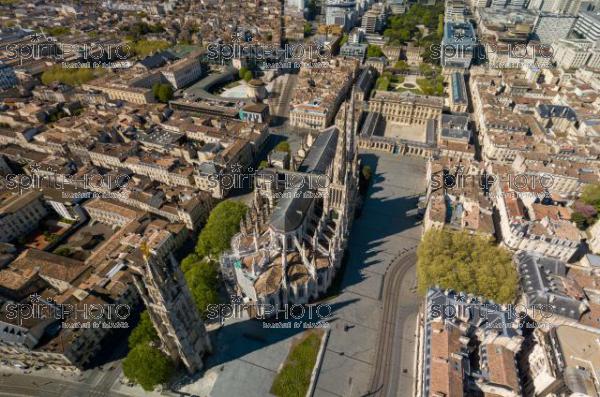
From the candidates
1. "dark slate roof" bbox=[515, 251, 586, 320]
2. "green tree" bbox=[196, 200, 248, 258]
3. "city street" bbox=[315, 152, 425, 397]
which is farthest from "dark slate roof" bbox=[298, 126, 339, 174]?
"dark slate roof" bbox=[515, 251, 586, 320]

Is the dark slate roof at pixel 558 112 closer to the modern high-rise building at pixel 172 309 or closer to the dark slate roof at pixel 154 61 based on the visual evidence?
the modern high-rise building at pixel 172 309

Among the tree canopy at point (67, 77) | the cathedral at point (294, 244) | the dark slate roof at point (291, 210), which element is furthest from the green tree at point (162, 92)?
the dark slate roof at point (291, 210)

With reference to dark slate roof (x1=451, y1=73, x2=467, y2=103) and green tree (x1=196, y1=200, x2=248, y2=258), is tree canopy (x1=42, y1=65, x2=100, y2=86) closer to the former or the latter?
green tree (x1=196, y1=200, x2=248, y2=258)

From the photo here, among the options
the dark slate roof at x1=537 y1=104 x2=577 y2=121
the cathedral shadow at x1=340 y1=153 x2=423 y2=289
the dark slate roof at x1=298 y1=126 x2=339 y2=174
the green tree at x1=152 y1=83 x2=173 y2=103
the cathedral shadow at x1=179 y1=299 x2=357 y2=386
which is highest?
the dark slate roof at x1=537 y1=104 x2=577 y2=121

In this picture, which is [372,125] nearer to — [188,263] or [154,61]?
[188,263]

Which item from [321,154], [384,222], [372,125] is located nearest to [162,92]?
[321,154]

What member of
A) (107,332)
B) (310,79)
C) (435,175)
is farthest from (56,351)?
(310,79)
